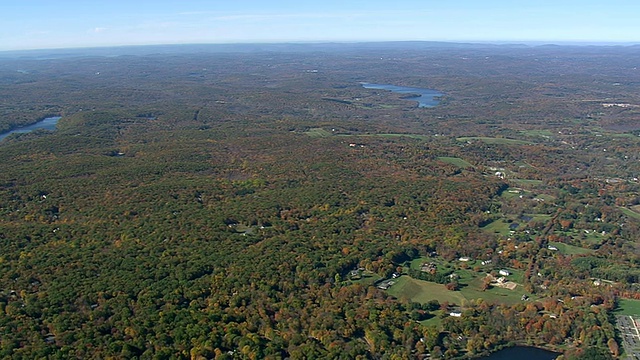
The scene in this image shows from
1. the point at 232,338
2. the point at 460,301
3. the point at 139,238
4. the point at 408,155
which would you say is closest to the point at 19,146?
the point at 139,238

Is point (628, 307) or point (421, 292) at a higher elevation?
point (628, 307)

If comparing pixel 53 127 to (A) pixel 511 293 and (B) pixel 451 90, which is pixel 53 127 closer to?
(A) pixel 511 293

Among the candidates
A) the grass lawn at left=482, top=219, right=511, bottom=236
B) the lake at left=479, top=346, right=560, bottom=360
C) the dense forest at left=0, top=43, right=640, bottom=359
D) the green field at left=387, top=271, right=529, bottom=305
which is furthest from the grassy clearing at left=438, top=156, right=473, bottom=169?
the lake at left=479, top=346, right=560, bottom=360

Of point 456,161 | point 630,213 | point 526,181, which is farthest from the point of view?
point 456,161

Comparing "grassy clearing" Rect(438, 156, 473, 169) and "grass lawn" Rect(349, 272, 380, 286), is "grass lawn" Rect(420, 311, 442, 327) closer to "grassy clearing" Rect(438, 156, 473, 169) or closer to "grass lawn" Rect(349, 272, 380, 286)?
"grass lawn" Rect(349, 272, 380, 286)

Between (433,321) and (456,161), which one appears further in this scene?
(456,161)

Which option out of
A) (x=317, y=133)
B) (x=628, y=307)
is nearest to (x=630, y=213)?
(x=628, y=307)

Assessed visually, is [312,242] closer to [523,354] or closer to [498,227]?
[498,227]

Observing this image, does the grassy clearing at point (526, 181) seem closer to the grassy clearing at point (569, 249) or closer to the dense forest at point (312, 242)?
the dense forest at point (312, 242)
